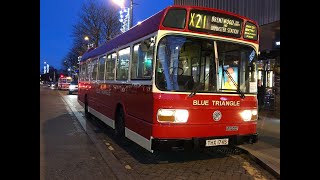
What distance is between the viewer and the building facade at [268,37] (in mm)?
14460

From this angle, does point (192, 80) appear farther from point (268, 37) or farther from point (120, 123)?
point (268, 37)

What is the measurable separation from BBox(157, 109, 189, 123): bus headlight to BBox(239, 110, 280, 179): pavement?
6.07 ft

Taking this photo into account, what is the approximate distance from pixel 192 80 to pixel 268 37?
404 inches

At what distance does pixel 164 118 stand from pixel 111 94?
12.7 feet

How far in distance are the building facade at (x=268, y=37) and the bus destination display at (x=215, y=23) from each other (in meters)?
6.92

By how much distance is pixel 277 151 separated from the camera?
8305 millimetres

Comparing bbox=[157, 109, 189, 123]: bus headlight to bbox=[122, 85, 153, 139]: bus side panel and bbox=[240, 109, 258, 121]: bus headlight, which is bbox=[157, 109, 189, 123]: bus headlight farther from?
bbox=[240, 109, 258, 121]: bus headlight

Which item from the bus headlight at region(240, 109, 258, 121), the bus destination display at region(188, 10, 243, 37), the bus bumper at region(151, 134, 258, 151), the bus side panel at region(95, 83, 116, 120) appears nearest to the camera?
the bus bumper at region(151, 134, 258, 151)

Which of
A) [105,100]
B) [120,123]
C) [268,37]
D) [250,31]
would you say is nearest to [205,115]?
[250,31]

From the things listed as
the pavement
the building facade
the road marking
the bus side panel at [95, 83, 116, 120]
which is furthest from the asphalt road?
the building facade

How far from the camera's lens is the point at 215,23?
7.47 metres

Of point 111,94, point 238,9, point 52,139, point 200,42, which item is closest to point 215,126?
point 200,42

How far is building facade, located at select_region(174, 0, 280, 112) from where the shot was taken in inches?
569
